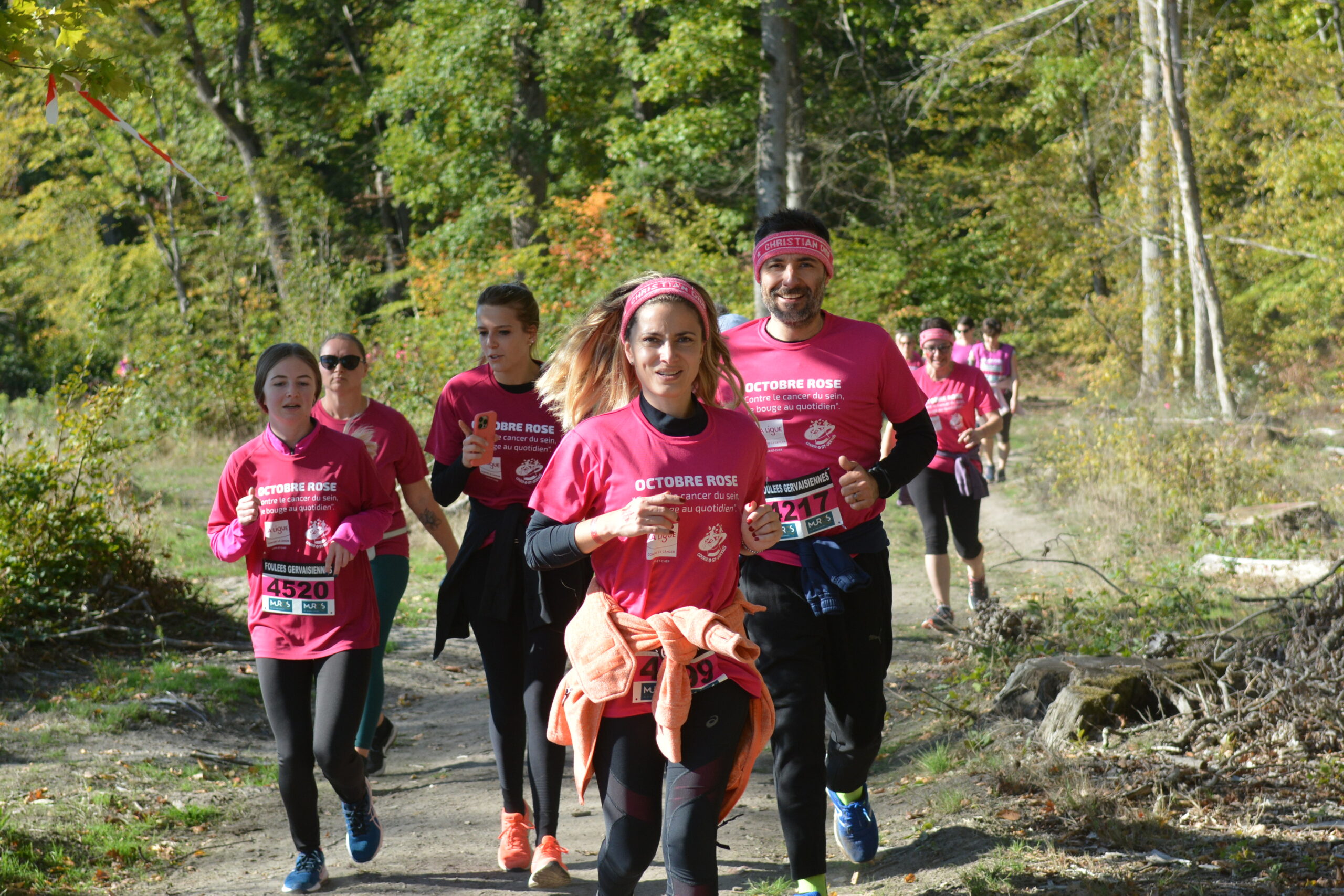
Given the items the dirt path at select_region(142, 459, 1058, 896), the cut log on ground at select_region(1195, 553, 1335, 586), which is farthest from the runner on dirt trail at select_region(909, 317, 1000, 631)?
the cut log on ground at select_region(1195, 553, 1335, 586)

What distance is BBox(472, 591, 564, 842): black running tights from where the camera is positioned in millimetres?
4562

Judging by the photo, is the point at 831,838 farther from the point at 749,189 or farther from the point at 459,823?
the point at 749,189

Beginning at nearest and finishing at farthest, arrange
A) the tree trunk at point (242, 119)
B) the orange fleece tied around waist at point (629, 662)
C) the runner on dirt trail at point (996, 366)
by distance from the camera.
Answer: the orange fleece tied around waist at point (629, 662) < the runner on dirt trail at point (996, 366) < the tree trunk at point (242, 119)

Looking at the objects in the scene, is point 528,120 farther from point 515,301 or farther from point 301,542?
point 301,542

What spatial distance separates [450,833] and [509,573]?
54.9 inches

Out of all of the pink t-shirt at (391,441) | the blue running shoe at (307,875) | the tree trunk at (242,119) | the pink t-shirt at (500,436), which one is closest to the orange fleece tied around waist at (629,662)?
the pink t-shirt at (500,436)

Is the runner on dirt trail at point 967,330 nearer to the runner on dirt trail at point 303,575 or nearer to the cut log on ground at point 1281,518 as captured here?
the cut log on ground at point 1281,518

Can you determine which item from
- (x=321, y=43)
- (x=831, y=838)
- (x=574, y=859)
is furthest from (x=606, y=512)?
(x=321, y=43)

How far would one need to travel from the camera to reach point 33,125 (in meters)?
26.5

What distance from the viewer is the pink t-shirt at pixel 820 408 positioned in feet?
13.8

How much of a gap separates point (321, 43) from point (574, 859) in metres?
30.0

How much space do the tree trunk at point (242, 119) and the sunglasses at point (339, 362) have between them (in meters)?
19.1

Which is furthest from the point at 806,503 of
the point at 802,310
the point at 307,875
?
the point at 307,875

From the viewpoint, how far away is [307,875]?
456 cm
